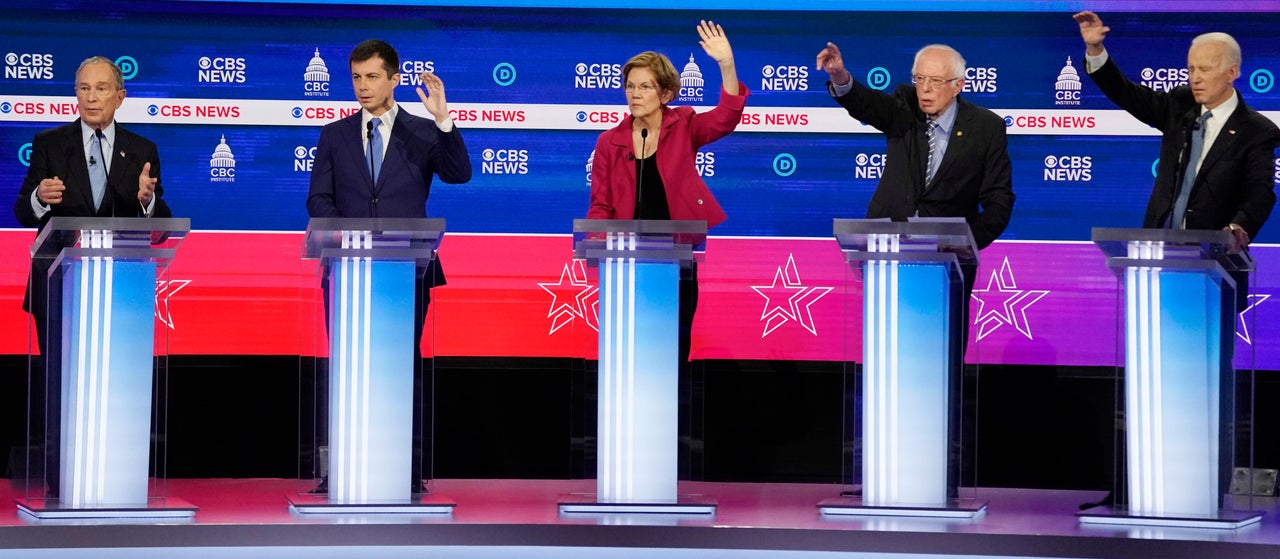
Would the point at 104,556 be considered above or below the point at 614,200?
below

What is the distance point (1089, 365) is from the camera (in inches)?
259

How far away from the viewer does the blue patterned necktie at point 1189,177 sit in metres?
5.17

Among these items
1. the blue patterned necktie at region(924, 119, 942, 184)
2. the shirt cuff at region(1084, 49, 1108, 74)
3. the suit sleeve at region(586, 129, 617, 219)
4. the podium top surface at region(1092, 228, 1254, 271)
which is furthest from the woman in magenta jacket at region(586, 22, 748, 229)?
the podium top surface at region(1092, 228, 1254, 271)

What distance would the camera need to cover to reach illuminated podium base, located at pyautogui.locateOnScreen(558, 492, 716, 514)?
469 cm

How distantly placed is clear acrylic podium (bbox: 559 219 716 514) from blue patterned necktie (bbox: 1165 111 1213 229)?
1.58m

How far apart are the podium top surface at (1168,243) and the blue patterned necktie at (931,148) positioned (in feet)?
2.74

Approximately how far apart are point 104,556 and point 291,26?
2.89 meters

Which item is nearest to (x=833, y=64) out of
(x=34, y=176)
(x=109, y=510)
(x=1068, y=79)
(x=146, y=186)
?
(x=1068, y=79)

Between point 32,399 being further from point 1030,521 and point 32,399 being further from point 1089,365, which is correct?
point 1089,365

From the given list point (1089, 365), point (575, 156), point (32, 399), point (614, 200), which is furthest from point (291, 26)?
point (1089, 365)

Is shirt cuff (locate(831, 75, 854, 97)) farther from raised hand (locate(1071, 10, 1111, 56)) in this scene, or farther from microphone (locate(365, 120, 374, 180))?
microphone (locate(365, 120, 374, 180))

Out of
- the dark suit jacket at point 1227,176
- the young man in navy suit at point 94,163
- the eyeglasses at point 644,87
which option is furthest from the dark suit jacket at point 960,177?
the young man in navy suit at point 94,163

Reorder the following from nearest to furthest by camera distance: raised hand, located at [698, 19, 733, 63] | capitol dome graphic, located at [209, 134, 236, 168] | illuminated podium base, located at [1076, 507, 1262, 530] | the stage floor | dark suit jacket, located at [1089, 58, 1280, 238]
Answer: the stage floor → illuminated podium base, located at [1076, 507, 1262, 530] → dark suit jacket, located at [1089, 58, 1280, 238] → raised hand, located at [698, 19, 733, 63] → capitol dome graphic, located at [209, 134, 236, 168]

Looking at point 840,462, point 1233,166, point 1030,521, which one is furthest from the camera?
point 840,462
